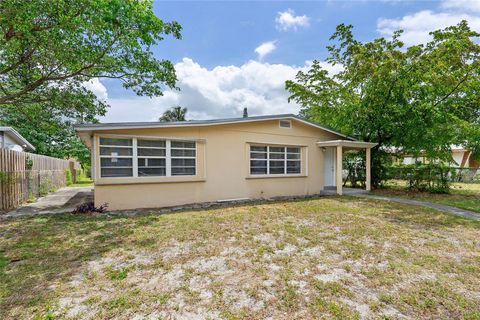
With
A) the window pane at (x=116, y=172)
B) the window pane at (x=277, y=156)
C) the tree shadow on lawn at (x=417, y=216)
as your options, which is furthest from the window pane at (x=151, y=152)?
the tree shadow on lawn at (x=417, y=216)

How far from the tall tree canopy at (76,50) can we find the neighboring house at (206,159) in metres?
2.05

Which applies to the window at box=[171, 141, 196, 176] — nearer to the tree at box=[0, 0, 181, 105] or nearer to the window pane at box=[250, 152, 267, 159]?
the tree at box=[0, 0, 181, 105]

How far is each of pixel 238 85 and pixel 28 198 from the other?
18.0m

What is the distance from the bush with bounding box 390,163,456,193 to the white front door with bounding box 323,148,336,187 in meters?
3.58

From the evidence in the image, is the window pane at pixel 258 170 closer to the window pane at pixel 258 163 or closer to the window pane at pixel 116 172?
the window pane at pixel 258 163

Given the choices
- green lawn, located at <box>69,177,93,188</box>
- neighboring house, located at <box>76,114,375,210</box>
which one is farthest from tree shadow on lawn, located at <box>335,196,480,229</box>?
green lawn, located at <box>69,177,93,188</box>

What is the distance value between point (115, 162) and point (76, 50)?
340 centimetres

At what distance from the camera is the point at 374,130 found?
41.9ft

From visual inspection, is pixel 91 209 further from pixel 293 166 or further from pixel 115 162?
pixel 293 166

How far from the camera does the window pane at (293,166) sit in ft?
37.4

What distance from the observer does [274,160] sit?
11.0 metres

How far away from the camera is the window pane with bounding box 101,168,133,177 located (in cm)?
783

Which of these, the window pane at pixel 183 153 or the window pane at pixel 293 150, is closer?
the window pane at pixel 183 153

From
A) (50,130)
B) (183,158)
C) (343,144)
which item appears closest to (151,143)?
(183,158)
